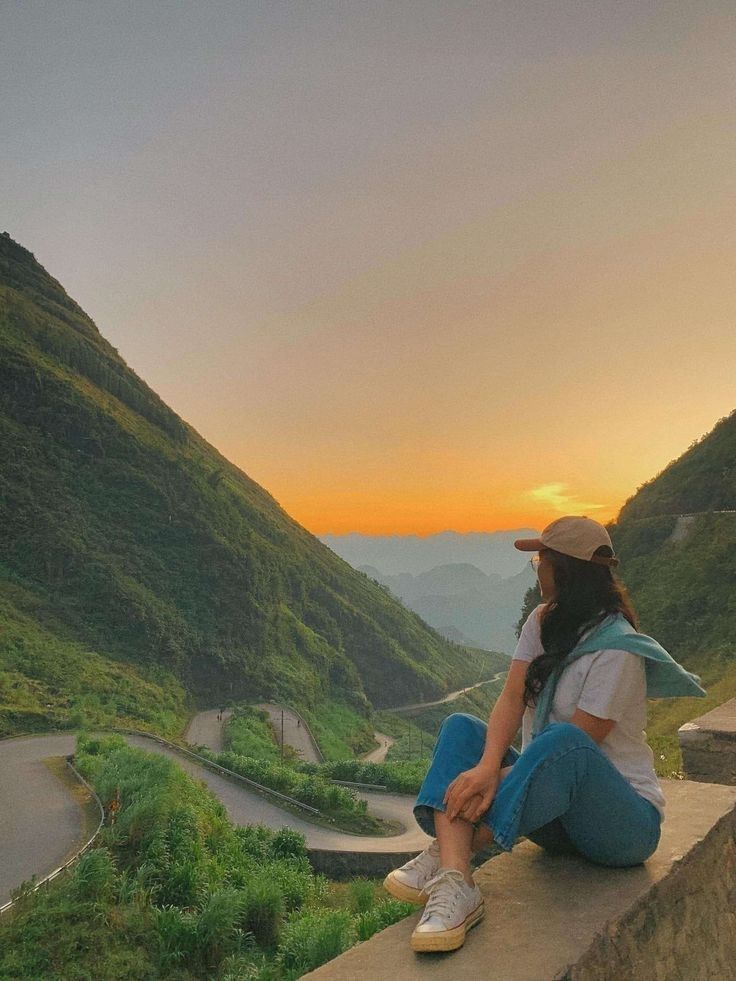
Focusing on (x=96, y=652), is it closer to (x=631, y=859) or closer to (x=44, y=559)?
(x=44, y=559)

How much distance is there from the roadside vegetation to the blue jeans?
545cm

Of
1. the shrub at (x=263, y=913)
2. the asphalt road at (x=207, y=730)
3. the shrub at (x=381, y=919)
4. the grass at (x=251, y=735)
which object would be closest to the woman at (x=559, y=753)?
the shrub at (x=381, y=919)

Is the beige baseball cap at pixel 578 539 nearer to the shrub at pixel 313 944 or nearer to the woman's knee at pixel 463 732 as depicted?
the woman's knee at pixel 463 732

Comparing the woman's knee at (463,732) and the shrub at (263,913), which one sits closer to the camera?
the woman's knee at (463,732)

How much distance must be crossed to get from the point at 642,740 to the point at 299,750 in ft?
179

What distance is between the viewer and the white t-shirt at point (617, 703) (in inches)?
106

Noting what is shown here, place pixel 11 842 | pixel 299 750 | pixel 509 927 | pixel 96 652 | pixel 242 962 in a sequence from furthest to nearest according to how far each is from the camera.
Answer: pixel 96 652 → pixel 299 750 → pixel 11 842 → pixel 242 962 → pixel 509 927

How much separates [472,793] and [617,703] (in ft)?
2.14

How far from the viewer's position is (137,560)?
72.5 meters

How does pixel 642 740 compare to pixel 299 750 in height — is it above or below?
above

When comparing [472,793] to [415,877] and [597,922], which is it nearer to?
[415,877]

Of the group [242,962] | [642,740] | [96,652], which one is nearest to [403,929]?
[642,740]

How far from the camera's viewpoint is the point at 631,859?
2777mm

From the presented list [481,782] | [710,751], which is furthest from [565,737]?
[710,751]
